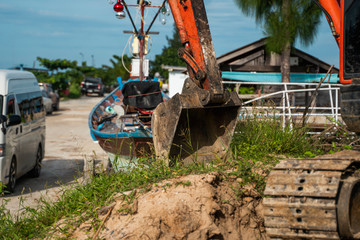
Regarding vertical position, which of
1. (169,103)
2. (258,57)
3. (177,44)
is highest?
(177,44)

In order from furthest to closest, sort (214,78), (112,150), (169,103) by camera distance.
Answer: (112,150), (214,78), (169,103)

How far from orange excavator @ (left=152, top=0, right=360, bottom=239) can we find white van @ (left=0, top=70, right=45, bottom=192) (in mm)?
4085

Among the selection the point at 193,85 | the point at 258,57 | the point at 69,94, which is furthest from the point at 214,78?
the point at 69,94

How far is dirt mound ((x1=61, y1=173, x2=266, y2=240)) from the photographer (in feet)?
15.3

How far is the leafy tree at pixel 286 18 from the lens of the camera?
1880 cm

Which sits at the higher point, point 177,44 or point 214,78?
point 177,44

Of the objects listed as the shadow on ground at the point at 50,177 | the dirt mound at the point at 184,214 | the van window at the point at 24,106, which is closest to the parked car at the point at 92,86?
the shadow on ground at the point at 50,177

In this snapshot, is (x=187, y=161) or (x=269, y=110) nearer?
(x=187, y=161)

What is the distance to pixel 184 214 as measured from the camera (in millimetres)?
4746

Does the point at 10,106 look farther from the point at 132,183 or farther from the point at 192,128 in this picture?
the point at 132,183

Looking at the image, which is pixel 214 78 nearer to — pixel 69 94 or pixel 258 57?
pixel 258 57

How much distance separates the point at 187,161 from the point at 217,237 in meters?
1.64

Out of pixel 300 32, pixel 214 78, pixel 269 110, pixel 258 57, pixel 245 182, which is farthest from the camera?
pixel 258 57

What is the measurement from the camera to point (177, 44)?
3706 inches
